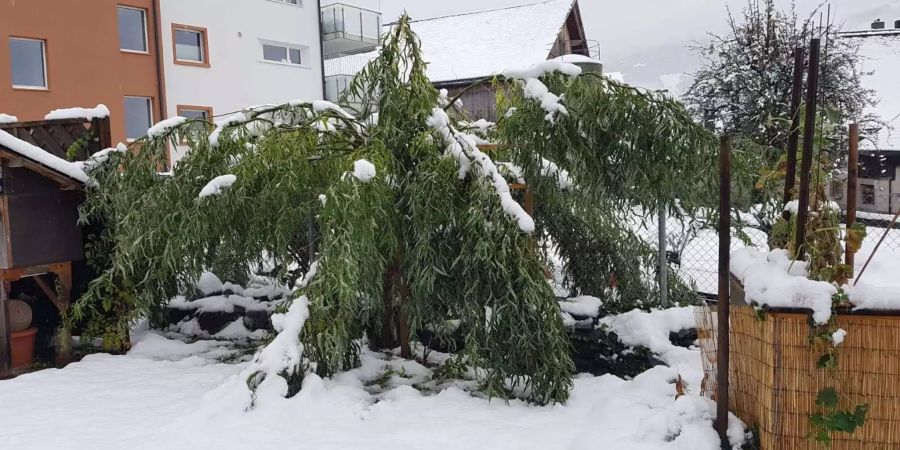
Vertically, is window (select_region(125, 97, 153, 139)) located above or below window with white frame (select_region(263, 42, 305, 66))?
below

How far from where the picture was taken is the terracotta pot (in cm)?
541

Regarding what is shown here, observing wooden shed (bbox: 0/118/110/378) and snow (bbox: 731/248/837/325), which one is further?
wooden shed (bbox: 0/118/110/378)

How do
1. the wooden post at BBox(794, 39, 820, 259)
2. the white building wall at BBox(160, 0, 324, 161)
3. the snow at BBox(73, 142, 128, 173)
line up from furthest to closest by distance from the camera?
→ the white building wall at BBox(160, 0, 324, 161)
the snow at BBox(73, 142, 128, 173)
the wooden post at BBox(794, 39, 820, 259)

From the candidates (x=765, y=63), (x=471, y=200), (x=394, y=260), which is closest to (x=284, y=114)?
(x=394, y=260)

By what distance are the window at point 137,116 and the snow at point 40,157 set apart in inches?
456

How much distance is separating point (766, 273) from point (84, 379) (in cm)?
464

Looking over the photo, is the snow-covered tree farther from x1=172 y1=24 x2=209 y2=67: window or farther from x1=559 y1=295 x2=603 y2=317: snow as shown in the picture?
x1=172 y1=24 x2=209 y2=67: window

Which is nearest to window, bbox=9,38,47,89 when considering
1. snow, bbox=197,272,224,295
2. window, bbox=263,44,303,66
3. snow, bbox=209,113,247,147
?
window, bbox=263,44,303,66

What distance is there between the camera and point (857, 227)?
2840 millimetres

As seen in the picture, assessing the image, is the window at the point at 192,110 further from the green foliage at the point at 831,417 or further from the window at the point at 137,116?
the green foliage at the point at 831,417

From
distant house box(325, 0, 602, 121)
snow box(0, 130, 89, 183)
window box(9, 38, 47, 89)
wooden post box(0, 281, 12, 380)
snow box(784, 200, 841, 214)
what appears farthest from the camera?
distant house box(325, 0, 602, 121)

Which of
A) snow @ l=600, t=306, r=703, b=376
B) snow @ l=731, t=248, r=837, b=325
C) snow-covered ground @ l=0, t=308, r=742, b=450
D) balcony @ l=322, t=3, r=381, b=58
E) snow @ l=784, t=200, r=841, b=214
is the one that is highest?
balcony @ l=322, t=3, r=381, b=58

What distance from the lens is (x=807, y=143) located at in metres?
2.87

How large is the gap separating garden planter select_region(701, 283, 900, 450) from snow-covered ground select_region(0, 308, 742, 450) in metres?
0.33
